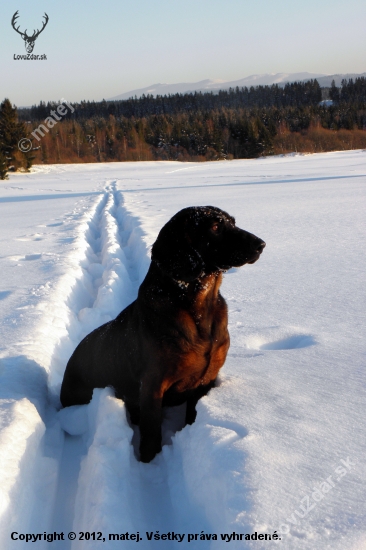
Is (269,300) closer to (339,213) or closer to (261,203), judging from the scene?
(339,213)

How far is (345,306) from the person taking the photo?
385 cm

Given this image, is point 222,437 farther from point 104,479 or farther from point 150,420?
point 104,479

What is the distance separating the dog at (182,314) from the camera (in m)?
2.27

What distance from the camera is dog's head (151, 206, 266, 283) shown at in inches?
88.7

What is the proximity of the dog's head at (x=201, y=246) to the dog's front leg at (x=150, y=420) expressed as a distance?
0.57 meters

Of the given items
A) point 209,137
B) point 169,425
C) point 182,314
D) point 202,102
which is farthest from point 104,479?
point 202,102

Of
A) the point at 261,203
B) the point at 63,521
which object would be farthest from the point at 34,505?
the point at 261,203

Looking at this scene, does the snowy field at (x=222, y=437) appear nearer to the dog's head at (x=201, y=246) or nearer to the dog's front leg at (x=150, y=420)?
the dog's front leg at (x=150, y=420)

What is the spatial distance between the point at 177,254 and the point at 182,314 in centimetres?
29

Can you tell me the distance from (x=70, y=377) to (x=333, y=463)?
1634 mm

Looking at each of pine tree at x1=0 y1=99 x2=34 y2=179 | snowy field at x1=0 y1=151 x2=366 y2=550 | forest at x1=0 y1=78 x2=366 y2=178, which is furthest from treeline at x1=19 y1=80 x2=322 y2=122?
snowy field at x1=0 y1=151 x2=366 y2=550

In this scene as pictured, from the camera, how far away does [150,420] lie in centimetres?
232

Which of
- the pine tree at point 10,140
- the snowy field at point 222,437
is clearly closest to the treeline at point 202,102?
the pine tree at point 10,140

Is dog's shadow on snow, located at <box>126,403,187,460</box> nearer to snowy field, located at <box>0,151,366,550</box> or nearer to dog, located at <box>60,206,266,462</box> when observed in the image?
snowy field, located at <box>0,151,366,550</box>
